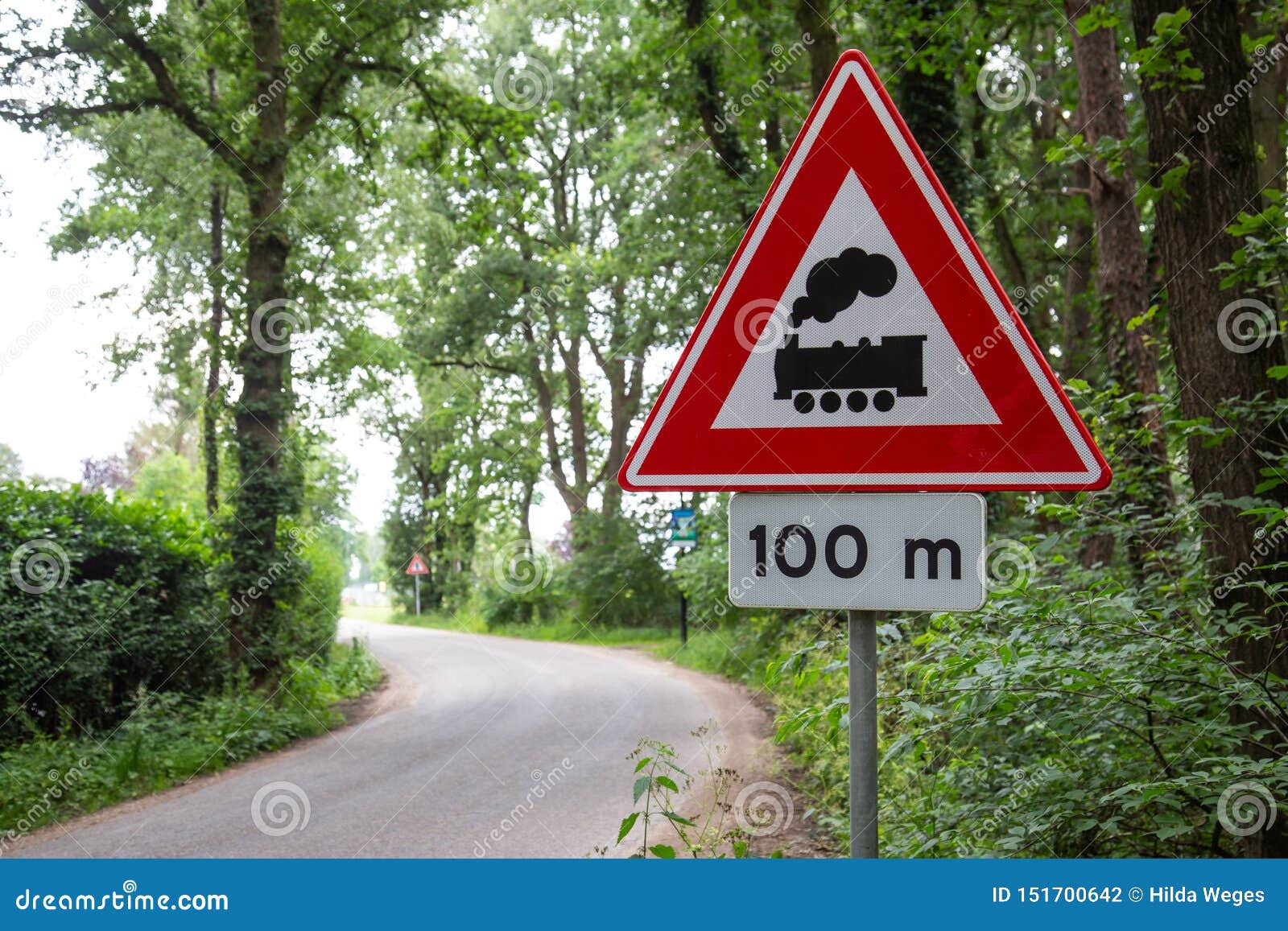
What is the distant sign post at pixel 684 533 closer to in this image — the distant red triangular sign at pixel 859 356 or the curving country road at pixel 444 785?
the curving country road at pixel 444 785

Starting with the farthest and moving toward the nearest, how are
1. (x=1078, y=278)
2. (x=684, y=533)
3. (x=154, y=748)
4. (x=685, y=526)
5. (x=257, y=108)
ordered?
(x=685, y=526)
(x=684, y=533)
(x=1078, y=278)
(x=257, y=108)
(x=154, y=748)

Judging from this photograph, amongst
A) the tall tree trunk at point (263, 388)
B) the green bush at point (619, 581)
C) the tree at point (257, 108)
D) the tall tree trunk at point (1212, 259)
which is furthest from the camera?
the green bush at point (619, 581)

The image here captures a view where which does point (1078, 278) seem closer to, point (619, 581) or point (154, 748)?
point (154, 748)

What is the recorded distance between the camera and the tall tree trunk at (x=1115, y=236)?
7.97 metres

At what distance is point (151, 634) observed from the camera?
36.1ft

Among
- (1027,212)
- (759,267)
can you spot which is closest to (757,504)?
(759,267)

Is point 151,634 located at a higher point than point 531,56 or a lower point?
lower

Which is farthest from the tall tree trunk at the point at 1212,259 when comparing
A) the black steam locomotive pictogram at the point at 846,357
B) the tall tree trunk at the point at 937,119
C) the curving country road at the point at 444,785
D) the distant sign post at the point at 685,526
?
the distant sign post at the point at 685,526

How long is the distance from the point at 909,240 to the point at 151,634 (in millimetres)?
10818

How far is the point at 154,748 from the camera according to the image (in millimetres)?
9672

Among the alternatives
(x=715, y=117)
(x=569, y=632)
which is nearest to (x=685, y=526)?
(x=569, y=632)

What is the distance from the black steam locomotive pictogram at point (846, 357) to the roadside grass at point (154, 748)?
276 inches

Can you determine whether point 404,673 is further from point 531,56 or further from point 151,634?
point 531,56

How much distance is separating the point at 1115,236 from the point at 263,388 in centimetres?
996
